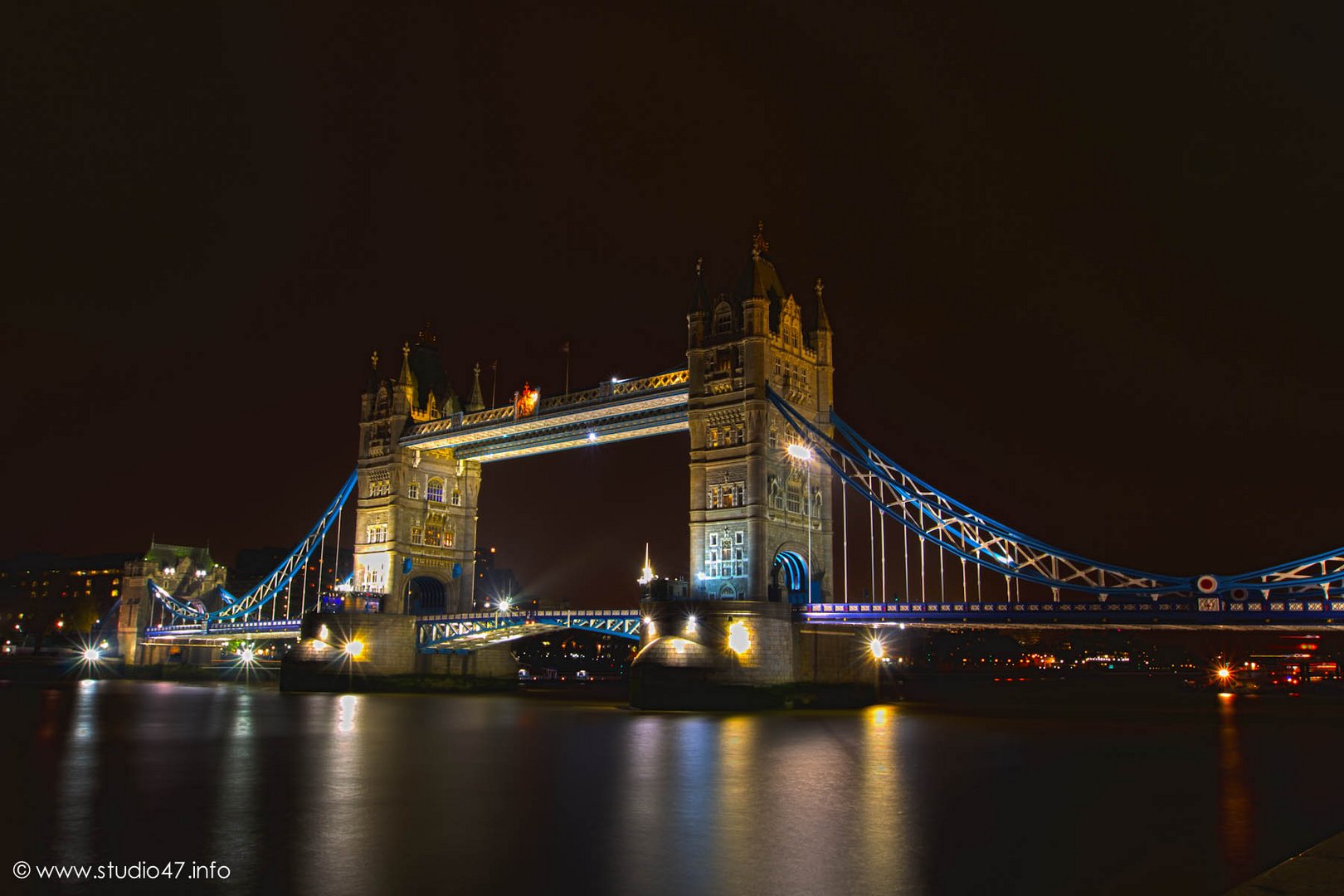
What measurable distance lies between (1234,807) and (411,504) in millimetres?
61817

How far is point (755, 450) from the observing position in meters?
55.2

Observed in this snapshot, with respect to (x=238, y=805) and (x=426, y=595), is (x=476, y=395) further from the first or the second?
(x=238, y=805)

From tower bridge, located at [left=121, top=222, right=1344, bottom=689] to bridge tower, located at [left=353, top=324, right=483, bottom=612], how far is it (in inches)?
5.2

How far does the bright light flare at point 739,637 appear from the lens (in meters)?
50.5

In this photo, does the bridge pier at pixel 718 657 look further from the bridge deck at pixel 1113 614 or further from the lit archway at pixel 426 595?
the lit archway at pixel 426 595

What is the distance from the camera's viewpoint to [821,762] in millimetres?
29281

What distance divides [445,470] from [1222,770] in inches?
2334

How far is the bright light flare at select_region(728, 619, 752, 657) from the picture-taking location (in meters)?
50.5

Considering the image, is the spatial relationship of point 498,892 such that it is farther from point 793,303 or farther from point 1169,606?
point 793,303

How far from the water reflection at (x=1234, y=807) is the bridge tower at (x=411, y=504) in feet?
174

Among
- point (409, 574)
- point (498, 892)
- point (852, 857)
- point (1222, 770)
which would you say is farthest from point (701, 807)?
point (409, 574)

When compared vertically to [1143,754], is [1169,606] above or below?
above

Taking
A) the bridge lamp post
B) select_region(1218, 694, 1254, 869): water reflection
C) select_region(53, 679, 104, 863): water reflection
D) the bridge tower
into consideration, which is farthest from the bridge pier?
the bridge tower

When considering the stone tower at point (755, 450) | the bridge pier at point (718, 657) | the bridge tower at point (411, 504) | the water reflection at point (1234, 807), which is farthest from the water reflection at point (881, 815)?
the bridge tower at point (411, 504)
